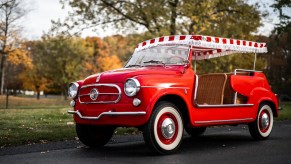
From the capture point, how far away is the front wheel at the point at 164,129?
5961 millimetres

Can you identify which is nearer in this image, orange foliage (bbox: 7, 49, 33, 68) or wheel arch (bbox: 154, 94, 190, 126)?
wheel arch (bbox: 154, 94, 190, 126)

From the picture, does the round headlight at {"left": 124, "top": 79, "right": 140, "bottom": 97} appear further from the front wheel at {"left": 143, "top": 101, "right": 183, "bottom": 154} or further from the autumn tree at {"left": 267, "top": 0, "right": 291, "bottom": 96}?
the autumn tree at {"left": 267, "top": 0, "right": 291, "bottom": 96}

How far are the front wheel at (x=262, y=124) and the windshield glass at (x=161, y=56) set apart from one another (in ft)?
7.89

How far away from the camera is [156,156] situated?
607 centimetres

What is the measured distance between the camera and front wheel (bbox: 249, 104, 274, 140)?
837 centimetres

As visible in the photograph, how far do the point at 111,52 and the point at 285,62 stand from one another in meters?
26.0

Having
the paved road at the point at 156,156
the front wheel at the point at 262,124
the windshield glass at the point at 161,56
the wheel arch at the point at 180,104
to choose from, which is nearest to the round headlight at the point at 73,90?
the paved road at the point at 156,156

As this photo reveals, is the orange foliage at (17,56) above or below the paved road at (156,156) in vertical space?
above

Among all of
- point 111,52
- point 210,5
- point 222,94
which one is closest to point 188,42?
point 222,94

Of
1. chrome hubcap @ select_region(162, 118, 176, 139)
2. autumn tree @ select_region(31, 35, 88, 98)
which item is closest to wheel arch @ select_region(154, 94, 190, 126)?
chrome hubcap @ select_region(162, 118, 176, 139)

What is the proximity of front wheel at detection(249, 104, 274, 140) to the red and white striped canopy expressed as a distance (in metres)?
1.34

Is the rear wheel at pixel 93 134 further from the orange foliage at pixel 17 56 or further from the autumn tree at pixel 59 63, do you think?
the autumn tree at pixel 59 63

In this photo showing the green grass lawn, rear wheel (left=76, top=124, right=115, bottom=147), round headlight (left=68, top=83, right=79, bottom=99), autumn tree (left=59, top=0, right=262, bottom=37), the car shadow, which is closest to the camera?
the car shadow

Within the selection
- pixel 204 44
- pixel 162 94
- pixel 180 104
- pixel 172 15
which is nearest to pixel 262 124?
pixel 204 44
